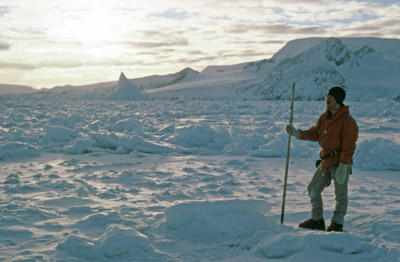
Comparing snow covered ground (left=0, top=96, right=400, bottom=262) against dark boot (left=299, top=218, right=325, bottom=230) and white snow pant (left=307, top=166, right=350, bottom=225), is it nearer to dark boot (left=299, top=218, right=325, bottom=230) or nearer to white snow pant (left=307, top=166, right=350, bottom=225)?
dark boot (left=299, top=218, right=325, bottom=230)

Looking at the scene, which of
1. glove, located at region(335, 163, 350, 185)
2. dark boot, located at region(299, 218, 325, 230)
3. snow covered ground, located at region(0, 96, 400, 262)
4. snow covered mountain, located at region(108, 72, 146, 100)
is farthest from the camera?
snow covered mountain, located at region(108, 72, 146, 100)

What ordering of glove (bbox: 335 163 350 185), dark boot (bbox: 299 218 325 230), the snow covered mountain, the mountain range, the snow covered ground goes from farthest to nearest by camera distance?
the mountain range → the snow covered mountain → dark boot (bbox: 299 218 325 230) → glove (bbox: 335 163 350 185) → the snow covered ground

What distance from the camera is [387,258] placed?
2.53 metres

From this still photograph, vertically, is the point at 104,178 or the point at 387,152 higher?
the point at 387,152

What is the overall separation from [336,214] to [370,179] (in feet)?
8.48

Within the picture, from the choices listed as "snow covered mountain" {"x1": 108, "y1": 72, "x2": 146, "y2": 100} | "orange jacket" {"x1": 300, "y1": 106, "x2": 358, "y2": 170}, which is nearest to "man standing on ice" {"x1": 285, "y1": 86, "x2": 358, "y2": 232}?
"orange jacket" {"x1": 300, "y1": 106, "x2": 358, "y2": 170}

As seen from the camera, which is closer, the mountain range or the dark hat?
the dark hat

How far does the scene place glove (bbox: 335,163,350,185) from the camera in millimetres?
2936

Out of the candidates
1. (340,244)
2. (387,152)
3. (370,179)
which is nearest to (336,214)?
→ (340,244)

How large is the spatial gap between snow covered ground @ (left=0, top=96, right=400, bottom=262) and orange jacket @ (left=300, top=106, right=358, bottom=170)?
61cm

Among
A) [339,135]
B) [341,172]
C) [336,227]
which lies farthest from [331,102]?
[336,227]

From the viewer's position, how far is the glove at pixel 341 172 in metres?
2.94

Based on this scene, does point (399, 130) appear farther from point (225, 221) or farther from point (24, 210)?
point (24, 210)

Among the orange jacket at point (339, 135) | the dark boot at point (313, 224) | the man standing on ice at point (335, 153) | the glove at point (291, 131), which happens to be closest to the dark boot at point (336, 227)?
the man standing on ice at point (335, 153)
